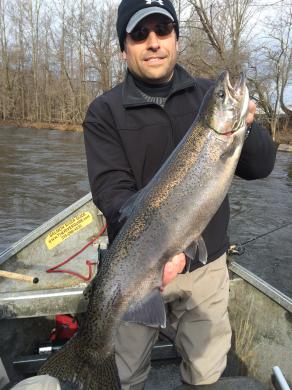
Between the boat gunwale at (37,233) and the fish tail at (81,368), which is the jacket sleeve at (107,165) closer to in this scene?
the fish tail at (81,368)

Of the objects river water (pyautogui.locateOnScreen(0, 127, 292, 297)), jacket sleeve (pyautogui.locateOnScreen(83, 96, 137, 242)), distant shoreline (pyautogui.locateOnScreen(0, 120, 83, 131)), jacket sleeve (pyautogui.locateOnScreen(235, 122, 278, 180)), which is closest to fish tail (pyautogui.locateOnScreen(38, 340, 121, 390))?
jacket sleeve (pyautogui.locateOnScreen(83, 96, 137, 242))

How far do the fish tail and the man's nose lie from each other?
192cm

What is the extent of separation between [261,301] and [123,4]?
2.70m

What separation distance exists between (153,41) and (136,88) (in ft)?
1.06

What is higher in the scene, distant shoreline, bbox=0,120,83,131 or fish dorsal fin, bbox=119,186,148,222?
fish dorsal fin, bbox=119,186,148,222

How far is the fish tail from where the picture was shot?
2.56 m

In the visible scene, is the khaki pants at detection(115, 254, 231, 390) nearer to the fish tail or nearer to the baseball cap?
the fish tail

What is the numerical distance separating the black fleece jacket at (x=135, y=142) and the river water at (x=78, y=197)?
3687 millimetres

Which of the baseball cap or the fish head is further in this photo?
the baseball cap

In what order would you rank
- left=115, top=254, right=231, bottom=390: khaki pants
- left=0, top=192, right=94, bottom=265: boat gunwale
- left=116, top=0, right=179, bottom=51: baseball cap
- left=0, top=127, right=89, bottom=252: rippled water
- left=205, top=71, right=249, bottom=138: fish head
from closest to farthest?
left=205, top=71, right=249, bottom=138: fish head
left=116, top=0, right=179, bottom=51: baseball cap
left=115, top=254, right=231, bottom=390: khaki pants
left=0, top=192, right=94, bottom=265: boat gunwale
left=0, top=127, right=89, bottom=252: rippled water

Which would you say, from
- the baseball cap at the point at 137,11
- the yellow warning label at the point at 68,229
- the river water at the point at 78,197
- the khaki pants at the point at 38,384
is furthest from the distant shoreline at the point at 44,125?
the khaki pants at the point at 38,384

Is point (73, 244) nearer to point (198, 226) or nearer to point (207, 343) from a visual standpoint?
point (207, 343)

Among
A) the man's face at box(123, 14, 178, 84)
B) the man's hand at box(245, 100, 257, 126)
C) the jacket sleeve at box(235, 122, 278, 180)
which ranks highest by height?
the man's face at box(123, 14, 178, 84)

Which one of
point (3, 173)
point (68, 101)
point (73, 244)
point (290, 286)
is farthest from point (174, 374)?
point (68, 101)
